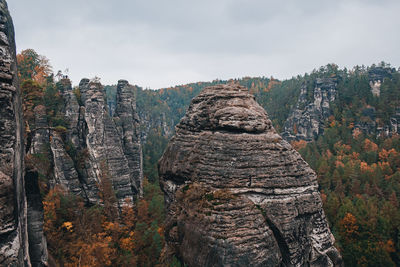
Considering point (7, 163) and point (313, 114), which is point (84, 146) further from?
point (313, 114)

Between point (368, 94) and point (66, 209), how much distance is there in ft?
356

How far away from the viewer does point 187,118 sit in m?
20.4

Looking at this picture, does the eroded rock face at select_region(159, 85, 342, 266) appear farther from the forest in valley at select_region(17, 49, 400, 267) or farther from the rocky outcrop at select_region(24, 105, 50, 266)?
the rocky outcrop at select_region(24, 105, 50, 266)

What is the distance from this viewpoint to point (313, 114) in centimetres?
11144

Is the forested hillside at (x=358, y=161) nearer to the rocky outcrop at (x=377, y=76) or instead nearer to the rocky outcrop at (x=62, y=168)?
the rocky outcrop at (x=377, y=76)

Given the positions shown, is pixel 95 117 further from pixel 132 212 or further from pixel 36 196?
pixel 36 196

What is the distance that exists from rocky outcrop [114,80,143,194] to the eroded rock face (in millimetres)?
32970

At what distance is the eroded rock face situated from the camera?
13562 millimetres

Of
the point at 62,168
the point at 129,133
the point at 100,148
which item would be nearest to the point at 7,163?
the point at 62,168

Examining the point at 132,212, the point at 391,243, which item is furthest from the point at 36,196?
the point at 391,243

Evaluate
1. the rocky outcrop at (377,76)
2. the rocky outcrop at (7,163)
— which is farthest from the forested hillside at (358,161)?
the rocky outcrop at (7,163)

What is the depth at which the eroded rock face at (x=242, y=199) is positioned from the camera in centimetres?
1356

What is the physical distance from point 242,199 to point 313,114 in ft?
359

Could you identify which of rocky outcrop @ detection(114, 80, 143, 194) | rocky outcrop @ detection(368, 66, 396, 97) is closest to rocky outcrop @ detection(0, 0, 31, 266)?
rocky outcrop @ detection(114, 80, 143, 194)
